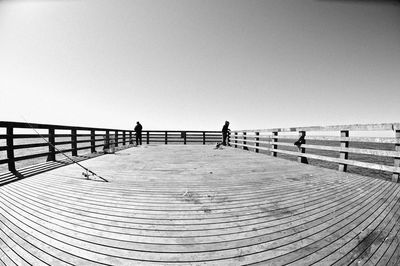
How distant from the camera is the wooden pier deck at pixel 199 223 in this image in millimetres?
1757

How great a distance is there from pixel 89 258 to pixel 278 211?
2410 mm

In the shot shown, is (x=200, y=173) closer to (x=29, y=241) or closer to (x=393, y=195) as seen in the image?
(x=29, y=241)

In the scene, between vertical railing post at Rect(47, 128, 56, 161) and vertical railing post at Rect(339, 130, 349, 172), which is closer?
vertical railing post at Rect(339, 130, 349, 172)

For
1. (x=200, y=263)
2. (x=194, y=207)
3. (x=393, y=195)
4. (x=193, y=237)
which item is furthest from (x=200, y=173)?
(x=393, y=195)

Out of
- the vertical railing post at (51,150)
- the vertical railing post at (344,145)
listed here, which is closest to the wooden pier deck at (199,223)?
the vertical railing post at (344,145)

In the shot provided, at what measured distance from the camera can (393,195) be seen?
327 cm

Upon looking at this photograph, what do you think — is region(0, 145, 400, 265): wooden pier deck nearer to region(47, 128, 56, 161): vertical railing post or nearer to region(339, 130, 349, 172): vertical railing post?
region(339, 130, 349, 172): vertical railing post

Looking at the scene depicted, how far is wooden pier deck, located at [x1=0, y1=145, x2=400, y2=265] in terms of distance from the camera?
1.76 meters

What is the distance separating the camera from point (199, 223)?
2316mm

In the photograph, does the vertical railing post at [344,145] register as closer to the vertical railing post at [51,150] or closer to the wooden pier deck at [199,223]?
the wooden pier deck at [199,223]

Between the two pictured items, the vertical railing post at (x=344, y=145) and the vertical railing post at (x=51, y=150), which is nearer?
the vertical railing post at (x=344, y=145)

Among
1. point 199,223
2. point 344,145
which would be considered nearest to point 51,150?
point 199,223

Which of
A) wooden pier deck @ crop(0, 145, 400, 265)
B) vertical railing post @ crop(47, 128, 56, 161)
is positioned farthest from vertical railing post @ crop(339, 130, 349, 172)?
vertical railing post @ crop(47, 128, 56, 161)

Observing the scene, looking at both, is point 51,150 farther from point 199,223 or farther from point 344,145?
point 344,145
